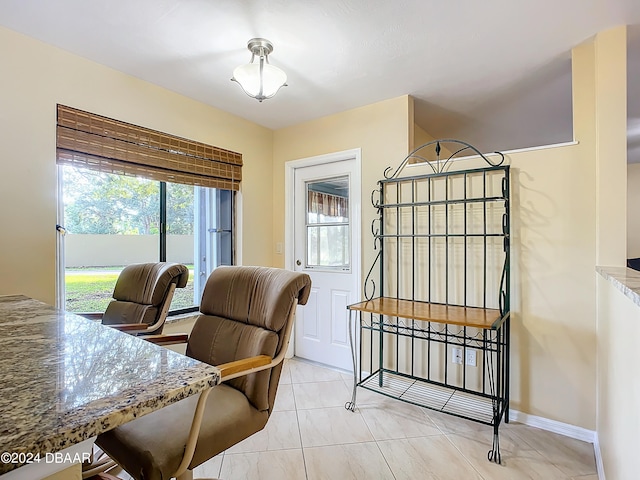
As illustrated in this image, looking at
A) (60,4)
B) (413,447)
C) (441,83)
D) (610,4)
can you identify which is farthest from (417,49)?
(413,447)

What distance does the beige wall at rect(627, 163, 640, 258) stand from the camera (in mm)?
4191

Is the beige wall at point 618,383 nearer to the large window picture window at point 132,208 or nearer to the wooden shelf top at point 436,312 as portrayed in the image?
the wooden shelf top at point 436,312

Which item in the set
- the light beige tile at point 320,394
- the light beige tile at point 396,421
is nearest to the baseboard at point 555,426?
the light beige tile at point 396,421

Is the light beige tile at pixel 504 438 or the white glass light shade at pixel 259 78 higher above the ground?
the white glass light shade at pixel 259 78

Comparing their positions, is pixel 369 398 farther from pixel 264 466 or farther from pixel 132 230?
pixel 132 230

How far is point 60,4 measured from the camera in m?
1.54

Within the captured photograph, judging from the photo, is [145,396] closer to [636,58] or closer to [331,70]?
[331,70]

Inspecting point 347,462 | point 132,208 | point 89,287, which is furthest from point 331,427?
point 132,208

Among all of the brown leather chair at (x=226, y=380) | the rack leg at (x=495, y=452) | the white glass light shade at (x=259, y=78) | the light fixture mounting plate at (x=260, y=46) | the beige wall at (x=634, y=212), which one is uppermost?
the light fixture mounting plate at (x=260, y=46)

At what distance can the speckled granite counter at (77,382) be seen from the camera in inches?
18.7

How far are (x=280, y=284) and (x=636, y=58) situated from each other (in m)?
2.53

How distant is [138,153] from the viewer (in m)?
2.28

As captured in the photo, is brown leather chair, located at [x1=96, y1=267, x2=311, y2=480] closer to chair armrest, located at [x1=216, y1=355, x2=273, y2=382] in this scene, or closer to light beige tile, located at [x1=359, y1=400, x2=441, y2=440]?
chair armrest, located at [x1=216, y1=355, x2=273, y2=382]

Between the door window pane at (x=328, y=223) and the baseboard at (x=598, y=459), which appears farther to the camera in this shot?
the door window pane at (x=328, y=223)
